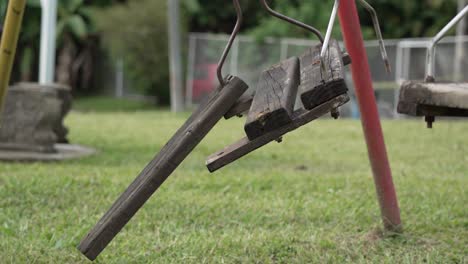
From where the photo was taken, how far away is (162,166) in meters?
2.71

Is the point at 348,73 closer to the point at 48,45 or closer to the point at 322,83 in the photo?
the point at 48,45

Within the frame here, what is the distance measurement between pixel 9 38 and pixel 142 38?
18.7 m

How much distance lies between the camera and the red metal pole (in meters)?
3.66

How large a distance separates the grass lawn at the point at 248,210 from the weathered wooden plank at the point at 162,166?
69cm

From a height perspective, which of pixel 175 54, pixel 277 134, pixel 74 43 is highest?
pixel 277 134

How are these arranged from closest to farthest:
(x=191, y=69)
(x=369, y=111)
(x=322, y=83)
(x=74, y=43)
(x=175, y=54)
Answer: (x=322, y=83) < (x=369, y=111) < (x=175, y=54) < (x=191, y=69) < (x=74, y=43)

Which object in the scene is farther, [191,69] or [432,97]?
[191,69]

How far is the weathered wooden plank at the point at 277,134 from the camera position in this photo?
247 centimetres

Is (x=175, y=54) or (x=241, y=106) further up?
(x=241, y=106)

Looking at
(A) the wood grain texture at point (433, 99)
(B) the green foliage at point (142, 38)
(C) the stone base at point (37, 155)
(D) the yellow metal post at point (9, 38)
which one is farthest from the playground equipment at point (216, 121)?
(B) the green foliage at point (142, 38)

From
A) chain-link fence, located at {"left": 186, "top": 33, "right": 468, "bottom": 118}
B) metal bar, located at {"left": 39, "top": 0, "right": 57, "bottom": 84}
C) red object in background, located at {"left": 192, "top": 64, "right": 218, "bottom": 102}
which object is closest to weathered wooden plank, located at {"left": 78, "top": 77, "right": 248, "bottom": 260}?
metal bar, located at {"left": 39, "top": 0, "right": 57, "bottom": 84}

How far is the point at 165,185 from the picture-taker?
17.9 feet

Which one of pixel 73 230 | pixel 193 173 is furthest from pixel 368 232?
pixel 193 173

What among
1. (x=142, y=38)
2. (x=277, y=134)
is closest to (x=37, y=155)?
(x=277, y=134)
